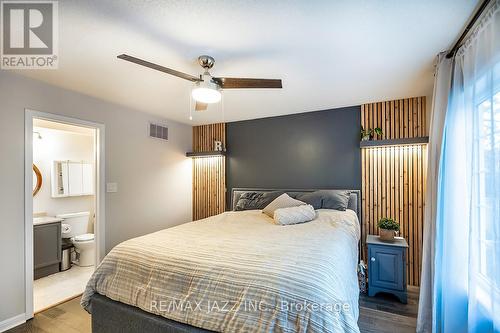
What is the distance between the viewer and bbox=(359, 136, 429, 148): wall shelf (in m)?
2.97

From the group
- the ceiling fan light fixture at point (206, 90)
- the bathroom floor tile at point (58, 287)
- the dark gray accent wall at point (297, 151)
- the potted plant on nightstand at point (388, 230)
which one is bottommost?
the bathroom floor tile at point (58, 287)

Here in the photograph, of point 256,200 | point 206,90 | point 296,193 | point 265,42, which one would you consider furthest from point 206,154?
point 265,42

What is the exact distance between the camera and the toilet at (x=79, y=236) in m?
3.94

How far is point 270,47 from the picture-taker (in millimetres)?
1966

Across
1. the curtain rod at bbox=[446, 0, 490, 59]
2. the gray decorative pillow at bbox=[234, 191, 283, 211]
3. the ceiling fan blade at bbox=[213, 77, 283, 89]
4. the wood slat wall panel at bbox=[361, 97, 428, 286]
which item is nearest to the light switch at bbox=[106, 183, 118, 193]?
the gray decorative pillow at bbox=[234, 191, 283, 211]

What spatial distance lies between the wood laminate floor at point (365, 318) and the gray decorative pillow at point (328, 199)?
1.16m

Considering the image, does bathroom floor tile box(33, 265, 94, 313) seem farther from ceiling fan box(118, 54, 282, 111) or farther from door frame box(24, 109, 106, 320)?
ceiling fan box(118, 54, 282, 111)

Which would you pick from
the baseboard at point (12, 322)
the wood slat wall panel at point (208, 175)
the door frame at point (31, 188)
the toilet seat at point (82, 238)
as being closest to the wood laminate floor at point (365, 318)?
the baseboard at point (12, 322)

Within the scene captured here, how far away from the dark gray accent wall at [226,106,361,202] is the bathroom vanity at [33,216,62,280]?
2.84 m

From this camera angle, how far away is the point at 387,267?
278 cm

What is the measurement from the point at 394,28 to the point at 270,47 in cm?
92

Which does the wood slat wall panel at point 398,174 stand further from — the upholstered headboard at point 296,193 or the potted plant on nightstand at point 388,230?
the potted plant on nightstand at point 388,230

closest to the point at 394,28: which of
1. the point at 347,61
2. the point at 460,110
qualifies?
the point at 347,61

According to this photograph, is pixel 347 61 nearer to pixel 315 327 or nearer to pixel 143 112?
pixel 315 327
